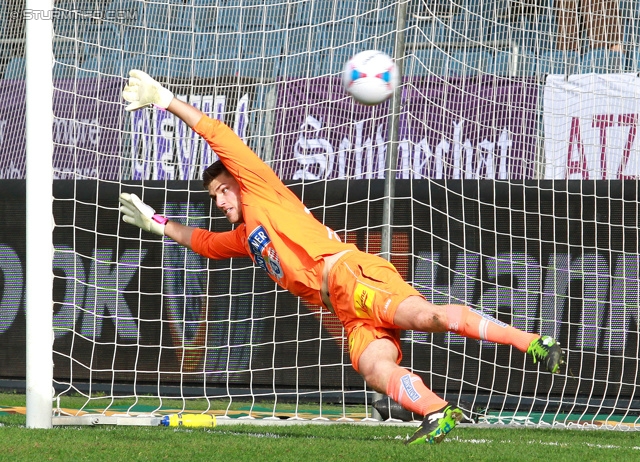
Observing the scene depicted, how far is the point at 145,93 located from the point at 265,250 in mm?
1126

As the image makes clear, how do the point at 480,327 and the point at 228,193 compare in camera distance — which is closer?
the point at 480,327

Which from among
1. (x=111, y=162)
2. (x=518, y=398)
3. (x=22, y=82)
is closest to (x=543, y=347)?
(x=518, y=398)

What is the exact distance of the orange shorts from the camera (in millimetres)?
4934

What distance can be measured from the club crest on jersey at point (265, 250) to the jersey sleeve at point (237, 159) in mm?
215

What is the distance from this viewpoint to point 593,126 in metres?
8.12

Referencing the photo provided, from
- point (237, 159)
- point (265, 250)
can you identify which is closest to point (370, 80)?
point (237, 159)

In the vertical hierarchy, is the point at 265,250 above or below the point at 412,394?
above

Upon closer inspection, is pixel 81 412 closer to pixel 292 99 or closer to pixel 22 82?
pixel 292 99

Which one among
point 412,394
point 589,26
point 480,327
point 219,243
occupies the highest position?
point 589,26

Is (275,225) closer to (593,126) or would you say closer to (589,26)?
(593,126)

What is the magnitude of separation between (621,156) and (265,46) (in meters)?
3.20

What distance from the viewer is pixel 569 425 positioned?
6867 millimetres

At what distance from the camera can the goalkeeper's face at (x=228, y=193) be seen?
5.59m

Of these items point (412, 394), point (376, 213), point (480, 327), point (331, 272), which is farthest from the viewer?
point (376, 213)
